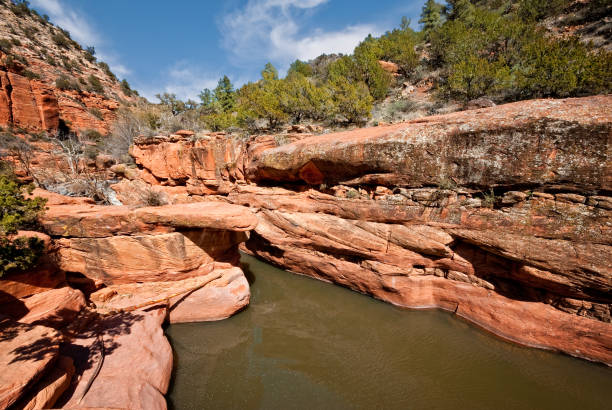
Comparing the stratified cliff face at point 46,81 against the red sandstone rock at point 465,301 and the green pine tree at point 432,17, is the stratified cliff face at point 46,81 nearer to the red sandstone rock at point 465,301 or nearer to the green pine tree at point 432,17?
the red sandstone rock at point 465,301

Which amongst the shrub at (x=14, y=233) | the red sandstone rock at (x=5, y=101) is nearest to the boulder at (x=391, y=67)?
the shrub at (x=14, y=233)

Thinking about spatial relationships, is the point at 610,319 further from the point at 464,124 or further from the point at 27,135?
the point at 27,135

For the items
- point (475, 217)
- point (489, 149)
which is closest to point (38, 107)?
point (489, 149)

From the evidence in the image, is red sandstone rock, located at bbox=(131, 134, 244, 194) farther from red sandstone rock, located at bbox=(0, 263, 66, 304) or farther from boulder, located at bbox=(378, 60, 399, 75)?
boulder, located at bbox=(378, 60, 399, 75)

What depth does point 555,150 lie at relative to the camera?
4.64 metres

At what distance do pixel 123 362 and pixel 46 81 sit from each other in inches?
Answer: 1357

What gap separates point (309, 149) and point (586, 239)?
723 centimetres

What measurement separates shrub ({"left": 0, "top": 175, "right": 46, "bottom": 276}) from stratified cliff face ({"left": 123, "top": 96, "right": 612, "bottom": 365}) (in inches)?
224

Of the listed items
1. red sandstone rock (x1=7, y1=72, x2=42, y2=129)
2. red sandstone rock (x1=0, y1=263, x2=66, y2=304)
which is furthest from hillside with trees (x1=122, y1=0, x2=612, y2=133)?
red sandstone rock (x1=0, y1=263, x2=66, y2=304)

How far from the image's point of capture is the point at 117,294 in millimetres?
6102

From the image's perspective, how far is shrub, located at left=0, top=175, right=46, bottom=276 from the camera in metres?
4.28

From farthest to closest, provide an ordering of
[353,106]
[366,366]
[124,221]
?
[353,106]
[124,221]
[366,366]

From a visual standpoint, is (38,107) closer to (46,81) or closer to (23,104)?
(23,104)

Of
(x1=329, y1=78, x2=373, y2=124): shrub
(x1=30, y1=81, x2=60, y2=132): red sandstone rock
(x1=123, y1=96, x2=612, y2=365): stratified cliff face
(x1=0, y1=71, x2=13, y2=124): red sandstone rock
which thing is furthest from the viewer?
(x1=30, y1=81, x2=60, y2=132): red sandstone rock
